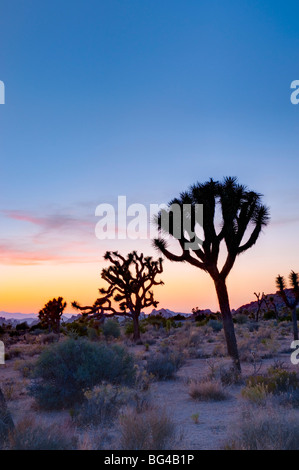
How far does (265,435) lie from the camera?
6.05 meters

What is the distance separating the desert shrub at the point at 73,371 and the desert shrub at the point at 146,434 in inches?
132

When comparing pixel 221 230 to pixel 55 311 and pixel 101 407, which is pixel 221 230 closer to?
pixel 101 407

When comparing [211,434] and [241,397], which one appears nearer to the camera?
[211,434]

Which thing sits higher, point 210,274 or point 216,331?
point 210,274

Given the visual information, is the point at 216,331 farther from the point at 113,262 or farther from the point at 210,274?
the point at 210,274

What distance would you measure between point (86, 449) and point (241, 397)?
5098 millimetres

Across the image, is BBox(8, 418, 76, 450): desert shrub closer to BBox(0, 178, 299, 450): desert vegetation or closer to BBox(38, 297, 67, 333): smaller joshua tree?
BBox(0, 178, 299, 450): desert vegetation

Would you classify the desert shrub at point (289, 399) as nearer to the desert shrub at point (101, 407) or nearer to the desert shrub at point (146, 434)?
the desert shrub at point (101, 407)

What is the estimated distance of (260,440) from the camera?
6.07 metres

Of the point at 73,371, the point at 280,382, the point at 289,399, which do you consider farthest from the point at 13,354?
the point at 289,399

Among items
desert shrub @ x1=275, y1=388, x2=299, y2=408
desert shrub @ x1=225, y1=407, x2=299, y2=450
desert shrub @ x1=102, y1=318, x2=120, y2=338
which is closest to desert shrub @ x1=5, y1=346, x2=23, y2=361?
desert shrub @ x1=102, y1=318, x2=120, y2=338

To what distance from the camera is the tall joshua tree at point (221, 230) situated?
14.6 metres

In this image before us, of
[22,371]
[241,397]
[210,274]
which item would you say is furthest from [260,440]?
[22,371]

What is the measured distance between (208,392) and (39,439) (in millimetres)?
5540
